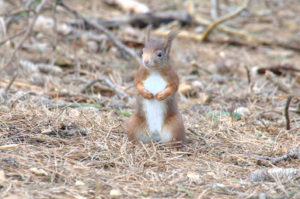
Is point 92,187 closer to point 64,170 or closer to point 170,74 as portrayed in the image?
point 64,170

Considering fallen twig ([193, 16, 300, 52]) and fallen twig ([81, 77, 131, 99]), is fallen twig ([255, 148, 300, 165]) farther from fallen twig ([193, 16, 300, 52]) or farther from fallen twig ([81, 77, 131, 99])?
fallen twig ([193, 16, 300, 52])

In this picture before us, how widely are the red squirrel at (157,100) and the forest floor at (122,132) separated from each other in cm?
10

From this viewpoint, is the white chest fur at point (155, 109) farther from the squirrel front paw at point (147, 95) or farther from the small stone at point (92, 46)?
the small stone at point (92, 46)

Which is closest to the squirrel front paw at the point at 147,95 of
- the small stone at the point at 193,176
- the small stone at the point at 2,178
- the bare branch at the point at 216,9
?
the small stone at the point at 193,176

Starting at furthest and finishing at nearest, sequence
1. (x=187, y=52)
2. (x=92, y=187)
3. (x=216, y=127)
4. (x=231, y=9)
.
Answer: (x=231, y=9) → (x=187, y=52) → (x=216, y=127) → (x=92, y=187)

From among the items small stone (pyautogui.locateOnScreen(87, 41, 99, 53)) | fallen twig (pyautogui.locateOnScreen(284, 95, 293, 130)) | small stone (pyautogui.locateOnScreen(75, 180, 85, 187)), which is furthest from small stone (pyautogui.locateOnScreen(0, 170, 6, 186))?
small stone (pyautogui.locateOnScreen(87, 41, 99, 53))

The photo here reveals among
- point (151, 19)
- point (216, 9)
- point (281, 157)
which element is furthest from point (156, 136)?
point (216, 9)

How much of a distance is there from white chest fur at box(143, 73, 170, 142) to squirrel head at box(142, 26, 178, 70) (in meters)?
0.09

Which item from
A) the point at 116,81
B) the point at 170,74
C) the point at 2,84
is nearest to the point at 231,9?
the point at 116,81

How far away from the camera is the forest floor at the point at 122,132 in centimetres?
245

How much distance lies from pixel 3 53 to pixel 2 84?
1140 mm

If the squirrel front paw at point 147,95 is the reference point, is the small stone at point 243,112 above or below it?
below

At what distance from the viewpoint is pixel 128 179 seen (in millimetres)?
2549

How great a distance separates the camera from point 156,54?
303 centimetres
